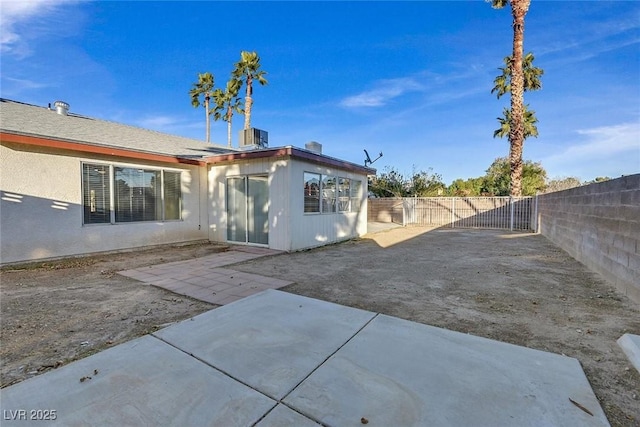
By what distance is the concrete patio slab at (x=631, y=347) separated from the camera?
7.63 feet

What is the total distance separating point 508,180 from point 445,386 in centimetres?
2246

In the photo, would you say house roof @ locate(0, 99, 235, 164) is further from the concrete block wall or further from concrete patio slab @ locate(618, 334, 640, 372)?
the concrete block wall

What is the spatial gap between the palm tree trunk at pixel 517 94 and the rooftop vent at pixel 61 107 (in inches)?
743

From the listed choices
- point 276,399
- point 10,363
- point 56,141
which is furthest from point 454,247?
point 56,141

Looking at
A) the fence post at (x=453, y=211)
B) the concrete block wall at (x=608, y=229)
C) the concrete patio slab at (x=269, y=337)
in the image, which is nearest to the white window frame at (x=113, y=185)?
the concrete patio slab at (x=269, y=337)

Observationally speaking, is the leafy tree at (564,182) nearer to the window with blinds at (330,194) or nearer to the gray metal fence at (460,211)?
the gray metal fence at (460,211)

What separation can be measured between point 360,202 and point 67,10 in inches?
422

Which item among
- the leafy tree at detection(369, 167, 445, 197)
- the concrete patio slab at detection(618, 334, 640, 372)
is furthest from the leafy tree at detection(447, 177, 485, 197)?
the concrete patio slab at detection(618, 334, 640, 372)

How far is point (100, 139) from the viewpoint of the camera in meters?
7.03

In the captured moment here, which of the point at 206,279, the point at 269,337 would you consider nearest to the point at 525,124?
the point at 206,279

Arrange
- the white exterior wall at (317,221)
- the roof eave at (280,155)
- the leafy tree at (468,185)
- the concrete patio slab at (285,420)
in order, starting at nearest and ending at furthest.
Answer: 1. the concrete patio slab at (285,420)
2. the roof eave at (280,155)
3. the white exterior wall at (317,221)
4. the leafy tree at (468,185)

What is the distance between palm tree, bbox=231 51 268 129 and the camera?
19.3 metres

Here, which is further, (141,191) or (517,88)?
(517,88)

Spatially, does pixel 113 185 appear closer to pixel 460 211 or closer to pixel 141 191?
pixel 141 191
